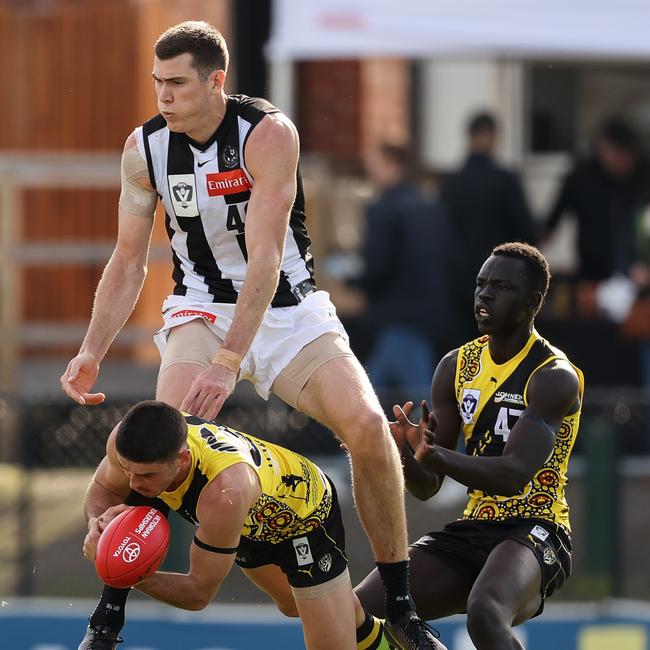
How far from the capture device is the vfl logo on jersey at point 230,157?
6.71 metres

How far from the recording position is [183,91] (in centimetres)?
656

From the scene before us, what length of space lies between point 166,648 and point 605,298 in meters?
4.92

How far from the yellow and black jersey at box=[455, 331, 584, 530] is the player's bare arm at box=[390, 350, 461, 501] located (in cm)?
8

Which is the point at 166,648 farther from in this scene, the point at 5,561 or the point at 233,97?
the point at 233,97

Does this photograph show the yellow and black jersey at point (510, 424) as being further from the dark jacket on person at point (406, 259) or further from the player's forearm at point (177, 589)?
the dark jacket on person at point (406, 259)

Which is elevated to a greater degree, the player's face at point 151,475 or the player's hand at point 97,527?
the player's face at point 151,475

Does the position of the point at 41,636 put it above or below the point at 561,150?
below

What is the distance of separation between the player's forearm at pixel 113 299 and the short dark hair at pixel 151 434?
3.20 ft

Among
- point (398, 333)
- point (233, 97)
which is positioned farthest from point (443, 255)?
point (233, 97)

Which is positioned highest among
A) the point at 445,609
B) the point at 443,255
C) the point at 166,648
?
the point at 443,255

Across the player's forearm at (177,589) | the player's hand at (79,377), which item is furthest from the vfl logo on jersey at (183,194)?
the player's forearm at (177,589)

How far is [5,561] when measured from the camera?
420 inches

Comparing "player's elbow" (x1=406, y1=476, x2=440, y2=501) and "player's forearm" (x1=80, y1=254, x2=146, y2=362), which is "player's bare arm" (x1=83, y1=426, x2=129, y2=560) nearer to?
"player's forearm" (x1=80, y1=254, x2=146, y2=362)

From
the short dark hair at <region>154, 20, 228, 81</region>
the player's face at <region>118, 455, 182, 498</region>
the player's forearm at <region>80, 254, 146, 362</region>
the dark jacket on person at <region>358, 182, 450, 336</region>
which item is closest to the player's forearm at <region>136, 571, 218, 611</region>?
the player's face at <region>118, 455, 182, 498</region>
